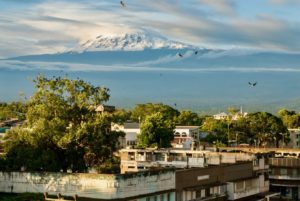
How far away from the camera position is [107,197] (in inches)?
1217

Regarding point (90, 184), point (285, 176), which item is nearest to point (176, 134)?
point (285, 176)

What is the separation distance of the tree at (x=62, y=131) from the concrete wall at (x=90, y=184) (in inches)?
111

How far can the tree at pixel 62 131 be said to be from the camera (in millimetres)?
37719

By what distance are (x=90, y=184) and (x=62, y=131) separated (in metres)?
7.66

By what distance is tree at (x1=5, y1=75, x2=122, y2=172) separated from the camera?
124 ft

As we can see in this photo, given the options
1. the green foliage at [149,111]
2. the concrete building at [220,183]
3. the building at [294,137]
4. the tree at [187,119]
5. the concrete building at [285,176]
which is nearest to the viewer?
the concrete building at [220,183]

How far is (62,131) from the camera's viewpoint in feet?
127

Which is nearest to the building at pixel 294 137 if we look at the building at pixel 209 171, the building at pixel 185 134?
the building at pixel 185 134

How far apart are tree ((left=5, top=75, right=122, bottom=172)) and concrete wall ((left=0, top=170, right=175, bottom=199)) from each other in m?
2.82

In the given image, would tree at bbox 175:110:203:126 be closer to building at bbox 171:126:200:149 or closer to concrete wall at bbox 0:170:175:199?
building at bbox 171:126:200:149

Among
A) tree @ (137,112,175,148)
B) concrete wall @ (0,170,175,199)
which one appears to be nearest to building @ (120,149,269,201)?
concrete wall @ (0,170,175,199)

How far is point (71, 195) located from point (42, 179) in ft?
6.37

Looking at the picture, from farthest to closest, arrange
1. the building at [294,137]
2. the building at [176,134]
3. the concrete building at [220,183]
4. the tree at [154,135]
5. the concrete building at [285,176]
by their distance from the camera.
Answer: the building at [294,137] → the building at [176,134] → the tree at [154,135] → the concrete building at [285,176] → the concrete building at [220,183]

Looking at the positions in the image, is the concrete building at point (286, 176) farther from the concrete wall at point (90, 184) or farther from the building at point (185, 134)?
the building at point (185, 134)
